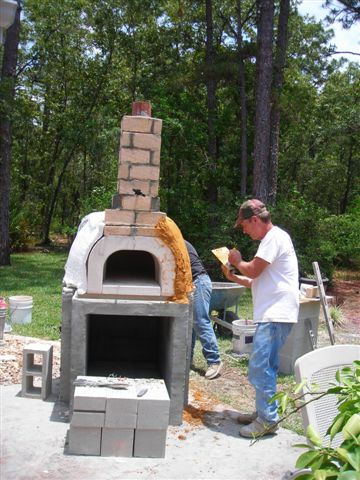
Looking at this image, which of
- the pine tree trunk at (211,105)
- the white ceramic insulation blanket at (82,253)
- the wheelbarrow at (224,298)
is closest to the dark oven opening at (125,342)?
the white ceramic insulation blanket at (82,253)

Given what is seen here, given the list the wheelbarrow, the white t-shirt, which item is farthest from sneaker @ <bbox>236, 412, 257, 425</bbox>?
the wheelbarrow

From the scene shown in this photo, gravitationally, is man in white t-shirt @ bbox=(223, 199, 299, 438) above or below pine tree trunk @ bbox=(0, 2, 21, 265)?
below

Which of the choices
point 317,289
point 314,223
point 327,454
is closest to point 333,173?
point 314,223

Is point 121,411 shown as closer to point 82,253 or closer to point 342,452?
point 82,253

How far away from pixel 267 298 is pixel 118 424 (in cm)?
149

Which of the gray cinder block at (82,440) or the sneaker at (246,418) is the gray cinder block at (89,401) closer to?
the gray cinder block at (82,440)

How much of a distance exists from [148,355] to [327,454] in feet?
16.4

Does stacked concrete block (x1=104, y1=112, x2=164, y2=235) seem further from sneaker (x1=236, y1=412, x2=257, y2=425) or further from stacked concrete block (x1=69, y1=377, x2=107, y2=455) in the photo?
sneaker (x1=236, y1=412, x2=257, y2=425)

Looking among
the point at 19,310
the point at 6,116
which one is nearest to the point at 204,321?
the point at 19,310

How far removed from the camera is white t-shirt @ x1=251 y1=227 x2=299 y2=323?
4.37 m

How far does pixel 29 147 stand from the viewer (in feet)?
88.7

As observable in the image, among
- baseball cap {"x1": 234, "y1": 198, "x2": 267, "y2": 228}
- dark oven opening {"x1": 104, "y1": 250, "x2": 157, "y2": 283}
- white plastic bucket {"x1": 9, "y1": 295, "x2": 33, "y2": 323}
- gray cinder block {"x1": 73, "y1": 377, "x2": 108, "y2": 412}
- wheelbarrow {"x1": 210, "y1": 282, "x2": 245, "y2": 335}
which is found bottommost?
white plastic bucket {"x1": 9, "y1": 295, "x2": 33, "y2": 323}

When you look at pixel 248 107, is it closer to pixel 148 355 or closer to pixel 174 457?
pixel 148 355

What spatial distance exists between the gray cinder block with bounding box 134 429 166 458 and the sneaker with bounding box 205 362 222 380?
2.02m
